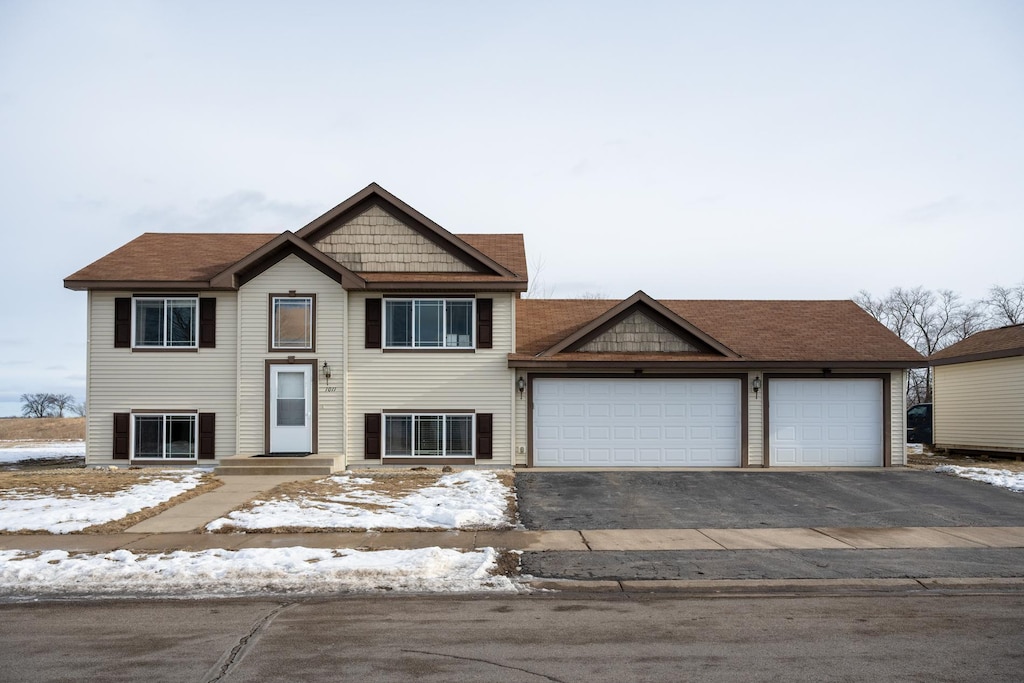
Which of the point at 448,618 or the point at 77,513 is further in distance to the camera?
the point at 77,513

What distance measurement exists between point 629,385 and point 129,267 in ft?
42.4

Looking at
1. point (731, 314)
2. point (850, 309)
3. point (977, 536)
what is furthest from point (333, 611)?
point (850, 309)

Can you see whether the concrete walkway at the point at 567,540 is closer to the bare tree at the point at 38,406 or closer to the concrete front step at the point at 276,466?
the concrete front step at the point at 276,466

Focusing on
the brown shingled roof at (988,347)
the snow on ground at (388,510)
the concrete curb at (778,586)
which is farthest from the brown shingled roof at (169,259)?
the brown shingled roof at (988,347)

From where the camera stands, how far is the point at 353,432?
2012cm

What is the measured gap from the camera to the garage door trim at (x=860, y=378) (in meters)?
20.6

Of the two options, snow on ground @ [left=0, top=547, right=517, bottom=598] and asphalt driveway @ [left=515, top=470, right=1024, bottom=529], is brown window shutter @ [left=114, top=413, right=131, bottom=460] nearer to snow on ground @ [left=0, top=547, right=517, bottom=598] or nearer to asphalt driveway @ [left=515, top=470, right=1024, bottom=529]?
asphalt driveway @ [left=515, top=470, right=1024, bottom=529]

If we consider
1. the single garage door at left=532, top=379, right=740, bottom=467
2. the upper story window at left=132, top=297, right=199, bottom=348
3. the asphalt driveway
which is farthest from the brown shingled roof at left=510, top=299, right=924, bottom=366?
the upper story window at left=132, top=297, right=199, bottom=348

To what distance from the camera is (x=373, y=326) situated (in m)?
20.3

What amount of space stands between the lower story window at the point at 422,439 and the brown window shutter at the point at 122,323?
22.2 ft

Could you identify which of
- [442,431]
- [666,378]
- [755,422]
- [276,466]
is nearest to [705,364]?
[666,378]

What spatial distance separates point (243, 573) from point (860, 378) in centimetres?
1668

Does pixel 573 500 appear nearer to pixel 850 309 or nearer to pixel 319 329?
pixel 319 329

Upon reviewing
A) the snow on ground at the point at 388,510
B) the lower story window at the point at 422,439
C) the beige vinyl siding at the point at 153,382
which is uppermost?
the beige vinyl siding at the point at 153,382
